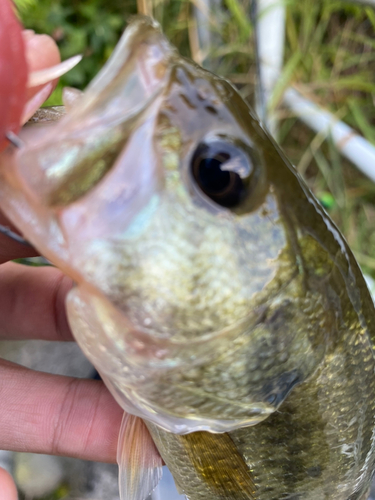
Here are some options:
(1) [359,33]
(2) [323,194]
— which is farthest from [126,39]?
(1) [359,33]

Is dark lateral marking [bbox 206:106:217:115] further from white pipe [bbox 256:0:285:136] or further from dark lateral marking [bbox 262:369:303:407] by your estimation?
white pipe [bbox 256:0:285:136]

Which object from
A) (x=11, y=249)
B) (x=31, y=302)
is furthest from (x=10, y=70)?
(x=31, y=302)

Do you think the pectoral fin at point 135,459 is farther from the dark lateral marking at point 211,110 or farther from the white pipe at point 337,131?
the white pipe at point 337,131

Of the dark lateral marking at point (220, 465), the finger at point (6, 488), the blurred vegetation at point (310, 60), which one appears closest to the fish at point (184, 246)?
the dark lateral marking at point (220, 465)

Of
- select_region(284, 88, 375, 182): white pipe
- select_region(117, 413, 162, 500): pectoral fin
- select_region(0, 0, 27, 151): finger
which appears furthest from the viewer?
select_region(284, 88, 375, 182): white pipe

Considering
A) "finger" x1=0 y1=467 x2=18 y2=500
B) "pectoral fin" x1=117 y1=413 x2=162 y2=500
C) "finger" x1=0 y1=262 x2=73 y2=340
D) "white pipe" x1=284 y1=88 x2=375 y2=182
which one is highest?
"white pipe" x1=284 y1=88 x2=375 y2=182

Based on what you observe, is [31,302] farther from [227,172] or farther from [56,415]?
[227,172]

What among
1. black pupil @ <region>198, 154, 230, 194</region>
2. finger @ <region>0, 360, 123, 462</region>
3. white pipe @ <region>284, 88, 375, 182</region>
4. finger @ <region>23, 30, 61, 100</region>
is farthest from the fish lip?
white pipe @ <region>284, 88, 375, 182</region>
